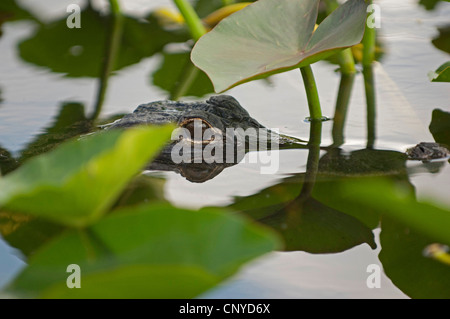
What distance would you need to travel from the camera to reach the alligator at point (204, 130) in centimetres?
210

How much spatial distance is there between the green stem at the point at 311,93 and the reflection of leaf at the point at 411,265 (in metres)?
0.72

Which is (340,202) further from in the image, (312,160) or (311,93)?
(311,93)

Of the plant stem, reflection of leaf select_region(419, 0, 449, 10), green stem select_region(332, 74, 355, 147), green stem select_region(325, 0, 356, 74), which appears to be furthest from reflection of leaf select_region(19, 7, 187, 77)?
reflection of leaf select_region(419, 0, 449, 10)

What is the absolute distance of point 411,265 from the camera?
1.47 meters

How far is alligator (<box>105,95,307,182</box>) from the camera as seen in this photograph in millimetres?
2104

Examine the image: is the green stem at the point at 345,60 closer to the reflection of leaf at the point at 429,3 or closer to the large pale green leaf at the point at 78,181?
the reflection of leaf at the point at 429,3

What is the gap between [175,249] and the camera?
2.79 feet

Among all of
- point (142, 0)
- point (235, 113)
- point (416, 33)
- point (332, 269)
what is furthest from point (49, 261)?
point (142, 0)

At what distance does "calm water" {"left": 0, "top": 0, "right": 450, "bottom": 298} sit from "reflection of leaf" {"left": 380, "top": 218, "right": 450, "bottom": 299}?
3cm

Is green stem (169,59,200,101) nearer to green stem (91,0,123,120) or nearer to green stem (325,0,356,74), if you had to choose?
green stem (91,0,123,120)

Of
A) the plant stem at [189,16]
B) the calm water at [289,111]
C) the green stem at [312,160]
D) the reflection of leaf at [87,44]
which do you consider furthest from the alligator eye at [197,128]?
the reflection of leaf at [87,44]

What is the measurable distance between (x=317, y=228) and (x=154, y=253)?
2.84ft
